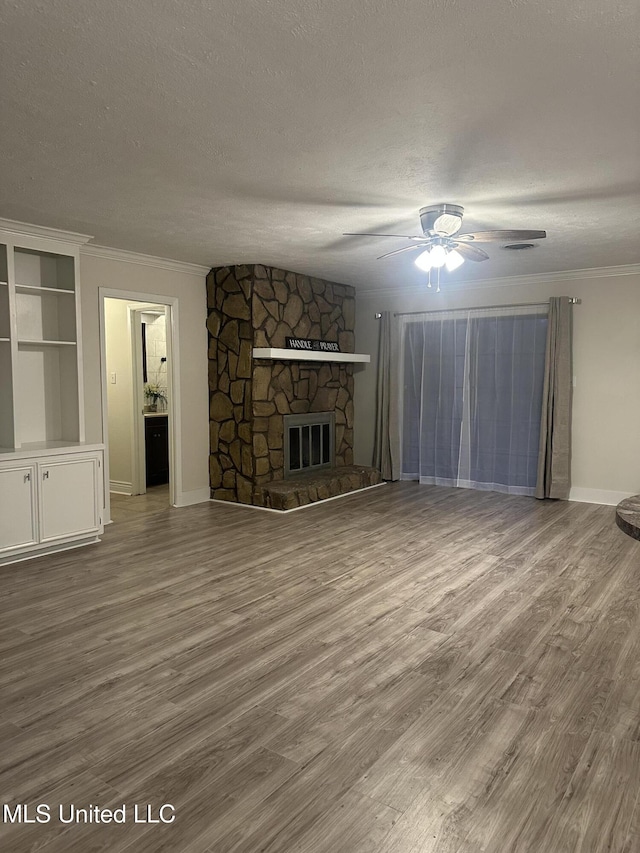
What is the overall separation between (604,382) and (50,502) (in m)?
5.42

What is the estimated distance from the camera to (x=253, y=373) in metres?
6.20

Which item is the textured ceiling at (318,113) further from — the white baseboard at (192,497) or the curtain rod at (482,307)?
the white baseboard at (192,497)

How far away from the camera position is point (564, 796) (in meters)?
1.99

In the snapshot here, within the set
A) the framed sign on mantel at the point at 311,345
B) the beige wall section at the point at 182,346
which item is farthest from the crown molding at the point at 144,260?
the framed sign on mantel at the point at 311,345

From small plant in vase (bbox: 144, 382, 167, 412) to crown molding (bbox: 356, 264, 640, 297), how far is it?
3026 millimetres

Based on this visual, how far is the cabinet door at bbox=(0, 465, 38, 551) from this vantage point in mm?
4324

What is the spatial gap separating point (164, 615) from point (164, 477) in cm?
442

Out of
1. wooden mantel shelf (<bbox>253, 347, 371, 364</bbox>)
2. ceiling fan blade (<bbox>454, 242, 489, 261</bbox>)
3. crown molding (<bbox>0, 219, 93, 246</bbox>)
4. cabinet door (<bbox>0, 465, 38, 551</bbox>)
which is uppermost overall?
crown molding (<bbox>0, 219, 93, 246</bbox>)

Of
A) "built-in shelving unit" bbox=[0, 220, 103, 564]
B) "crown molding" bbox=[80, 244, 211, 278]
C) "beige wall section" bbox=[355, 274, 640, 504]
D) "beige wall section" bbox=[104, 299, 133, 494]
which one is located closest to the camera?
"built-in shelving unit" bbox=[0, 220, 103, 564]

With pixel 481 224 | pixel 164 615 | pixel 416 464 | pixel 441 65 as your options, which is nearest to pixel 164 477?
pixel 416 464

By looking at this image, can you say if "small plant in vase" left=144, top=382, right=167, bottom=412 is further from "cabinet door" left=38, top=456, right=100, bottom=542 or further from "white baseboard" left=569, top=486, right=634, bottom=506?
"white baseboard" left=569, top=486, right=634, bottom=506

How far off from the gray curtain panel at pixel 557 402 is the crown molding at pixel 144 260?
3.74m

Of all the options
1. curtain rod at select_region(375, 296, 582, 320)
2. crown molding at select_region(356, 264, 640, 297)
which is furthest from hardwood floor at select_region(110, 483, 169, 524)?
crown molding at select_region(356, 264, 640, 297)

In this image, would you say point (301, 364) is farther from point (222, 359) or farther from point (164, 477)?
point (164, 477)
